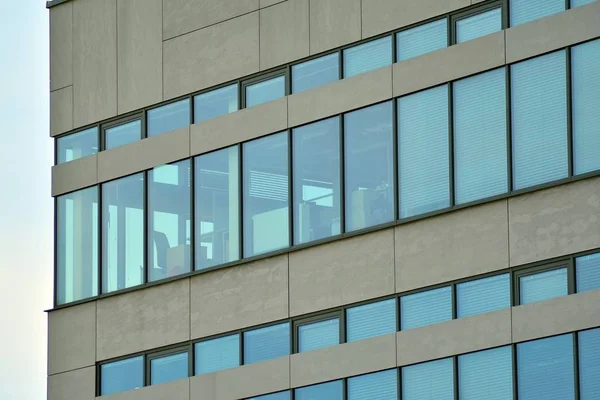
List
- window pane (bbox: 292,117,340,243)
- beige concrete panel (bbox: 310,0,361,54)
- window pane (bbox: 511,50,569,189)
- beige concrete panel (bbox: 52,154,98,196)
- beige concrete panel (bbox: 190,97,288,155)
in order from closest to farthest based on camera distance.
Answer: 1. window pane (bbox: 511,50,569,189)
2. window pane (bbox: 292,117,340,243)
3. beige concrete panel (bbox: 310,0,361,54)
4. beige concrete panel (bbox: 190,97,288,155)
5. beige concrete panel (bbox: 52,154,98,196)

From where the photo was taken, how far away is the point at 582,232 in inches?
1437

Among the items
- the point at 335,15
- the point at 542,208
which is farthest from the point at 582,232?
the point at 335,15

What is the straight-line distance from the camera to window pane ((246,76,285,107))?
42.5 m

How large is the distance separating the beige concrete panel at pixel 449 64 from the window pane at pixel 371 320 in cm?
390

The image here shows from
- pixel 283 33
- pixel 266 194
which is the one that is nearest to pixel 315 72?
pixel 283 33

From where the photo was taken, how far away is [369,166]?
40469 millimetres

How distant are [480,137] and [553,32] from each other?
2.37 metres

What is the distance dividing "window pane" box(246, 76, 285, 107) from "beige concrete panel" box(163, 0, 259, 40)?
5.00 feet

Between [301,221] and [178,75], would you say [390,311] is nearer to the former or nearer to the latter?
[301,221]

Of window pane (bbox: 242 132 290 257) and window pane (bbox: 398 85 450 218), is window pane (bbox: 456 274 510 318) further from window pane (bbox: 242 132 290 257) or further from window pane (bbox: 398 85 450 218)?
window pane (bbox: 242 132 290 257)

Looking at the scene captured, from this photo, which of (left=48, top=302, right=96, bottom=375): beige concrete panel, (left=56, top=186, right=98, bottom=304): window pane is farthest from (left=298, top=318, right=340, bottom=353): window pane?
(left=56, top=186, right=98, bottom=304): window pane

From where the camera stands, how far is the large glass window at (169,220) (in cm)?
4403

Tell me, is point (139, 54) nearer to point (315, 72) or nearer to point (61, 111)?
point (61, 111)

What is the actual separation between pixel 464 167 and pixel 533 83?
2031mm
